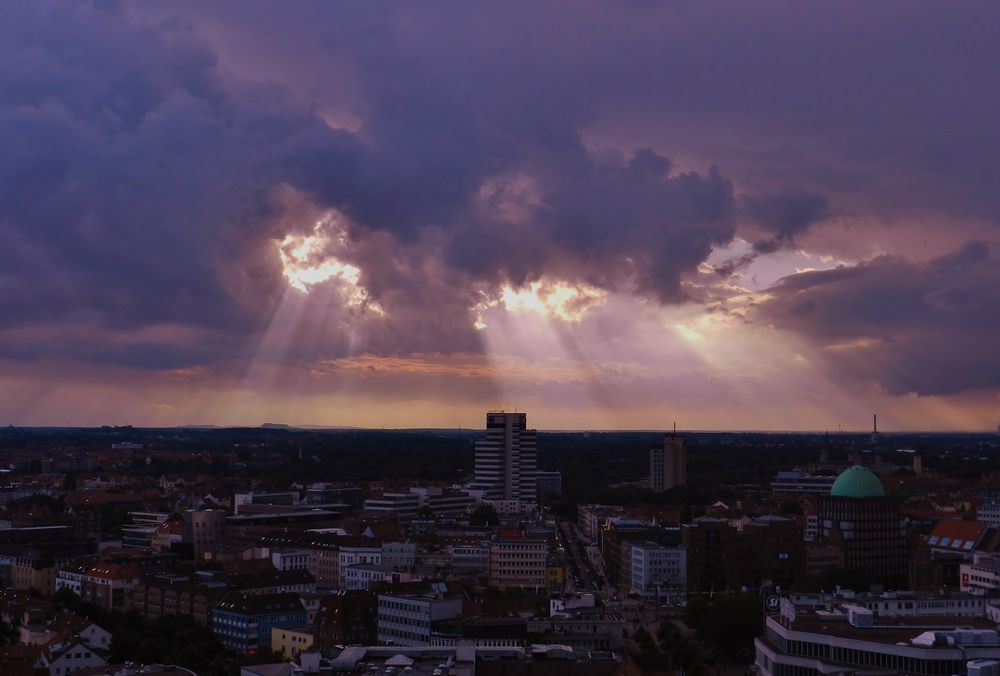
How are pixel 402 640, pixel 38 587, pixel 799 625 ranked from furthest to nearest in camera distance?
pixel 38 587
pixel 402 640
pixel 799 625

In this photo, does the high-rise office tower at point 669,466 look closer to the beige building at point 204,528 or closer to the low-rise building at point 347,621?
the beige building at point 204,528

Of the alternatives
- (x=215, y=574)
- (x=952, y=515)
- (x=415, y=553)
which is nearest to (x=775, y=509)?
(x=952, y=515)

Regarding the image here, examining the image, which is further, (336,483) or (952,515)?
(336,483)

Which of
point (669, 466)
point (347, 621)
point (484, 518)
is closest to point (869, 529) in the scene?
point (484, 518)

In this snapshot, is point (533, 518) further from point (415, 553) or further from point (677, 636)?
point (677, 636)

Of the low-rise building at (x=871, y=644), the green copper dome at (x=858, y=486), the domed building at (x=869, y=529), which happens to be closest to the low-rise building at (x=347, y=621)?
the low-rise building at (x=871, y=644)
